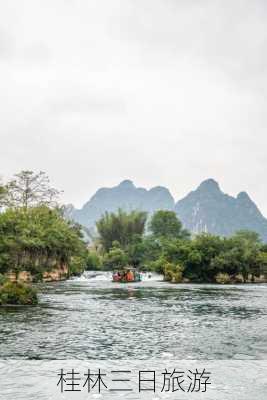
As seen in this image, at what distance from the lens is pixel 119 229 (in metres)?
133

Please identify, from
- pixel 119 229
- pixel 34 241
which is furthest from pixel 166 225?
pixel 34 241

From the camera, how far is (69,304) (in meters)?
35.0

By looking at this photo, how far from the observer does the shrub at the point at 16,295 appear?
33.5 meters

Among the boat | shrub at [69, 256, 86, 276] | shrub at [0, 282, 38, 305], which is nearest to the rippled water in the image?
shrub at [0, 282, 38, 305]

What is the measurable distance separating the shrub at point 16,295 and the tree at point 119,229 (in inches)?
3803

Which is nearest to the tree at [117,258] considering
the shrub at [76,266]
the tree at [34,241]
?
the shrub at [76,266]

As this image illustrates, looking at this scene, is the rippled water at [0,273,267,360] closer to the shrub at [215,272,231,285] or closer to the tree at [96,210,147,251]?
the shrub at [215,272,231,285]

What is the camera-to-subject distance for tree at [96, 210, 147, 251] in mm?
131875

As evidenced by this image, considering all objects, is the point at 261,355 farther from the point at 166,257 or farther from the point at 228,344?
the point at 166,257

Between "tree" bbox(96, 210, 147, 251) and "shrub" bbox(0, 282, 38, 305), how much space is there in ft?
317

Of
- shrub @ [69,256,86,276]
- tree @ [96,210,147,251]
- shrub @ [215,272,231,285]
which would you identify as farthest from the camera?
tree @ [96,210,147,251]

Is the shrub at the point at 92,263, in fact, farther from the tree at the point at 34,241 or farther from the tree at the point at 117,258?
the tree at the point at 34,241

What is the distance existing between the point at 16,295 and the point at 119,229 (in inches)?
3898

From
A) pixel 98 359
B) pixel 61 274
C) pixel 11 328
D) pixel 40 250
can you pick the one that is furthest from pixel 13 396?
pixel 61 274
